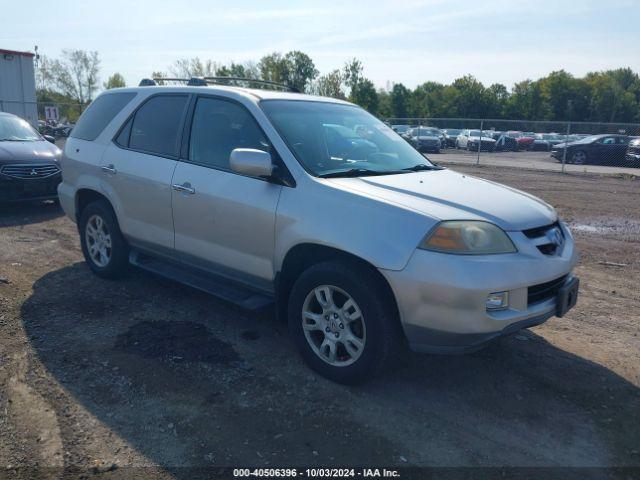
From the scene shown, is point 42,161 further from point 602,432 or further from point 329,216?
point 602,432

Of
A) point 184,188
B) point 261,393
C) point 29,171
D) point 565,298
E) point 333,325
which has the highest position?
point 184,188

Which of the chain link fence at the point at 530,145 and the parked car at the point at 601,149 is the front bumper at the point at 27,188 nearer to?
the chain link fence at the point at 530,145

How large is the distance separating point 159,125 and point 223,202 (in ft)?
4.21

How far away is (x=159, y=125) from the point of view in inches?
192

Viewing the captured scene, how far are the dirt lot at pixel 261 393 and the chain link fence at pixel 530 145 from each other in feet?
38.5

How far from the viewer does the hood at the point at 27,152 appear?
8695 millimetres

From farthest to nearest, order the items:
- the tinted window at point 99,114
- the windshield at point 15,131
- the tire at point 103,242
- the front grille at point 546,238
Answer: the windshield at point 15,131 → the tinted window at point 99,114 → the tire at point 103,242 → the front grille at point 546,238

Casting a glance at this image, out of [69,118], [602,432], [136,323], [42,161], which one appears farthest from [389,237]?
[69,118]

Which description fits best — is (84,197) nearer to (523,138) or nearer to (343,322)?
(343,322)

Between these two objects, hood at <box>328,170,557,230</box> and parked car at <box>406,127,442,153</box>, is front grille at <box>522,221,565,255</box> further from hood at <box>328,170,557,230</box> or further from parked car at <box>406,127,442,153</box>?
parked car at <box>406,127,442,153</box>

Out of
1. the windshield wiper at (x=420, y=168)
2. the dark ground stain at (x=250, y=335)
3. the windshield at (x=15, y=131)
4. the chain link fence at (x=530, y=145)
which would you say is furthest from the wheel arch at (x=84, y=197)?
the chain link fence at (x=530, y=145)

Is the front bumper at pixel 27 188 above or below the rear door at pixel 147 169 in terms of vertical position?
below

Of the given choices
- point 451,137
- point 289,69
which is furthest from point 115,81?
point 451,137

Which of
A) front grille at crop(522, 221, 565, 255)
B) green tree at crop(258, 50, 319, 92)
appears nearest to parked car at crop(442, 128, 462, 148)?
green tree at crop(258, 50, 319, 92)
